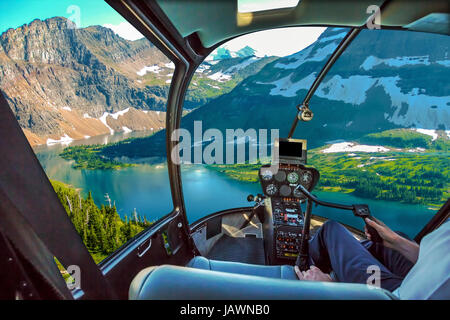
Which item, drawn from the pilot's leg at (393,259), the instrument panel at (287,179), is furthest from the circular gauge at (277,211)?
the pilot's leg at (393,259)

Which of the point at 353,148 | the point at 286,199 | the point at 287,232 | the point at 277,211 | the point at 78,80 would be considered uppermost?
the point at 78,80

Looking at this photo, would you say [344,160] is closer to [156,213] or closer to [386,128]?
[386,128]

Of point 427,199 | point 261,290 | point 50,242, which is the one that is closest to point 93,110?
point 50,242

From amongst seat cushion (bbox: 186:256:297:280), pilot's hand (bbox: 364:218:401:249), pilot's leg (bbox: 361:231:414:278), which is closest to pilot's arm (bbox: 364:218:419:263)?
pilot's hand (bbox: 364:218:401:249)

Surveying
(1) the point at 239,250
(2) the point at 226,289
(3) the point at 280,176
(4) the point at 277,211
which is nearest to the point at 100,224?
(1) the point at 239,250

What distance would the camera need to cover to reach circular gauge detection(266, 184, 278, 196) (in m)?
2.68

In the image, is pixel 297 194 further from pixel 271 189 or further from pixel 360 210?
pixel 360 210

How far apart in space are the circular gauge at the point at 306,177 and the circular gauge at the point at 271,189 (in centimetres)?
35

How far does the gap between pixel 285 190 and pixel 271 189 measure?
0.59ft

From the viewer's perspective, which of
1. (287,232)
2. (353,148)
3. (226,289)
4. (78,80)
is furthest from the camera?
(353,148)

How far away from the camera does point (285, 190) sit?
2.68 metres

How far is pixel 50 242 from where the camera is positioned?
22.0 inches

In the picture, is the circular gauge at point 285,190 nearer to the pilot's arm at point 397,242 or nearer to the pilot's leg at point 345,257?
the pilot's leg at point 345,257
